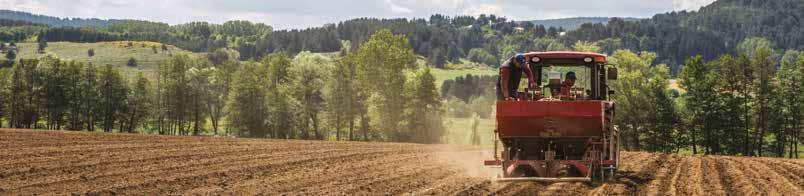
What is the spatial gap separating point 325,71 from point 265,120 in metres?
7.23

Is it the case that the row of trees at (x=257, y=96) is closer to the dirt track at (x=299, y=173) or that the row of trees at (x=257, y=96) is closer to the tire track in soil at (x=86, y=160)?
the dirt track at (x=299, y=173)

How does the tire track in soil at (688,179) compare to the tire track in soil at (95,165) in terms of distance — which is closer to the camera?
Result: the tire track in soil at (688,179)

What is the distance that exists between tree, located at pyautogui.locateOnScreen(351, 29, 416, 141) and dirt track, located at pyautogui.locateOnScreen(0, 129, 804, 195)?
38982 millimetres

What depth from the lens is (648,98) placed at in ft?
226

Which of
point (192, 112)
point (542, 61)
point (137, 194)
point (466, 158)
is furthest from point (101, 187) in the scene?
point (192, 112)

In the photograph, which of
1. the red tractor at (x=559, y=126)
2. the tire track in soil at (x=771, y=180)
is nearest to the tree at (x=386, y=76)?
the tire track in soil at (x=771, y=180)

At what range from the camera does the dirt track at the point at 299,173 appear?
57.4 ft

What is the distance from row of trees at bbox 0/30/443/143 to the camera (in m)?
70.4

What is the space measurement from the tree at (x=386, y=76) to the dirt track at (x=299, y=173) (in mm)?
38982

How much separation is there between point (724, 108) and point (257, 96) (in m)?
41.8

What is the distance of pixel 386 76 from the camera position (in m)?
70.4

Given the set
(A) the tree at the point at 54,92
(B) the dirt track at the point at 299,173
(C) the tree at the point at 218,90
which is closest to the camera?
(B) the dirt track at the point at 299,173

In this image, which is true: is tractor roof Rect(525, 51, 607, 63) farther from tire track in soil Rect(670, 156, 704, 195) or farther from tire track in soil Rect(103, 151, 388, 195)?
tire track in soil Rect(103, 151, 388, 195)

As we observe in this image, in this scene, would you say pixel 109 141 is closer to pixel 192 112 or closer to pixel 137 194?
pixel 137 194
